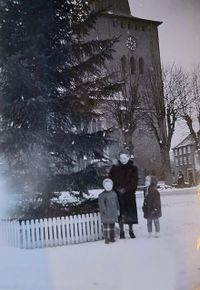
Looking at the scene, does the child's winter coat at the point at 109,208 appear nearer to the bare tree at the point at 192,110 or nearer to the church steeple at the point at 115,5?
the church steeple at the point at 115,5

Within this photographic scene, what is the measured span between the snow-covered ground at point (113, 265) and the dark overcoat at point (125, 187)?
0.33m

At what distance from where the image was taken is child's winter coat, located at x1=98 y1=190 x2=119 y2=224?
606cm

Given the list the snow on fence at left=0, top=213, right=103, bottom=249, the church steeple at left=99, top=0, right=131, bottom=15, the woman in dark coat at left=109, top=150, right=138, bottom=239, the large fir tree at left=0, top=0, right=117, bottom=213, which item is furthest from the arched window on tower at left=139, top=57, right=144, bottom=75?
the snow on fence at left=0, top=213, right=103, bottom=249

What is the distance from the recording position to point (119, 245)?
18.5 ft

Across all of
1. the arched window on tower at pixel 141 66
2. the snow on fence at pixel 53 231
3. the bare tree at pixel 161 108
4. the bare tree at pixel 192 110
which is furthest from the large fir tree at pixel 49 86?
the arched window on tower at pixel 141 66

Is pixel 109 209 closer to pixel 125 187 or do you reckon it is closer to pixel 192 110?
pixel 125 187

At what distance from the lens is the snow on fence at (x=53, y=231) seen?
624 cm

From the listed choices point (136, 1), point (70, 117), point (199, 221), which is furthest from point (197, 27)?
point (199, 221)

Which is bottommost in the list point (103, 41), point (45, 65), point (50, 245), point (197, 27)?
point (50, 245)

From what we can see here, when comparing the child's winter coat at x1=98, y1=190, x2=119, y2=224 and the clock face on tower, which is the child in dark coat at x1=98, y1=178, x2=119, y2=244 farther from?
the clock face on tower

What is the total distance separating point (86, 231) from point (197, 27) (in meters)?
3.68

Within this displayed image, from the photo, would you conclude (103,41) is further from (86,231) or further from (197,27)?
(197,27)

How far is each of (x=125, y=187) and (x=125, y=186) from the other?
0.04 ft

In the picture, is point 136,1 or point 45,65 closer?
point 136,1
